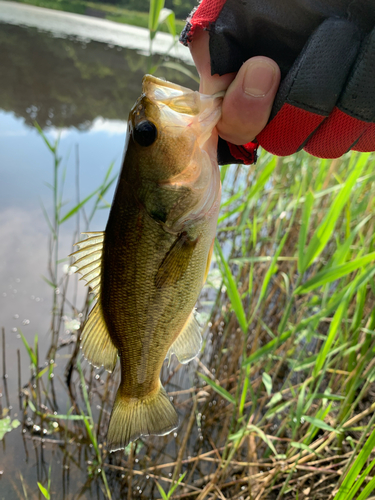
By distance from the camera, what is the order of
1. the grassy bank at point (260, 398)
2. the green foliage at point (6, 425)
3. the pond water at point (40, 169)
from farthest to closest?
1. the pond water at point (40, 169)
2. the green foliage at point (6, 425)
3. the grassy bank at point (260, 398)

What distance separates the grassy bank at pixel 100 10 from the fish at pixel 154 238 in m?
27.0

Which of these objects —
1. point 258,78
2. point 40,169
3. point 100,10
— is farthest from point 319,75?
point 100,10

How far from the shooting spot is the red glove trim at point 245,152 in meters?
1.44

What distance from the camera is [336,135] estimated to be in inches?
48.1

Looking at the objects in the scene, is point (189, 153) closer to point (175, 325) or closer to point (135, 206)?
point (135, 206)

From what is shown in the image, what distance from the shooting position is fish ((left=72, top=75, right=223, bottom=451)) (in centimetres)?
125

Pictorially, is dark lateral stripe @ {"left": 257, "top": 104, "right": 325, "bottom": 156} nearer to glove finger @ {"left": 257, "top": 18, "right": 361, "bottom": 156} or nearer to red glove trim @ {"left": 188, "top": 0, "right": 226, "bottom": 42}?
glove finger @ {"left": 257, "top": 18, "right": 361, "bottom": 156}

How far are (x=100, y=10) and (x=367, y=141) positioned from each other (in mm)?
33899

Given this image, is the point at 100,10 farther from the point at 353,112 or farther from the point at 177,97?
the point at 353,112

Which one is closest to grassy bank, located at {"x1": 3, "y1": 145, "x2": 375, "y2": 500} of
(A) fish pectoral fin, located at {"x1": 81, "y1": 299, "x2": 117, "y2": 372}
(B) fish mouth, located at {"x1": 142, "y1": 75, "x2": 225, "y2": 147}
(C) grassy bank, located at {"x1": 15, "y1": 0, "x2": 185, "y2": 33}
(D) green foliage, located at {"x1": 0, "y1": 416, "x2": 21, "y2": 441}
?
(D) green foliage, located at {"x1": 0, "y1": 416, "x2": 21, "y2": 441}

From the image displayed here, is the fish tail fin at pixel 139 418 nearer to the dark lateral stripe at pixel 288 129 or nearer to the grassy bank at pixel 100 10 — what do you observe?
the dark lateral stripe at pixel 288 129

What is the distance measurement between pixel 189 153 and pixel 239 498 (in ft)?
7.11

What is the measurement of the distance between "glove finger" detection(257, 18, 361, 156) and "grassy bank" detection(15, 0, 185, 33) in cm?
2700

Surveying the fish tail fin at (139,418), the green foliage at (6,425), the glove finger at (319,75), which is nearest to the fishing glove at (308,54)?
the glove finger at (319,75)
